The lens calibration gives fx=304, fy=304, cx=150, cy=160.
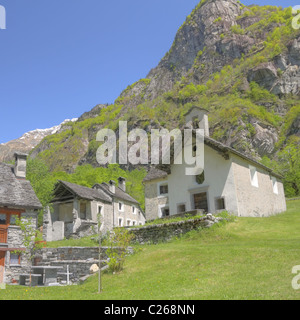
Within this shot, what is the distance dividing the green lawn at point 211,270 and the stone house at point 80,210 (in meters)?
14.0

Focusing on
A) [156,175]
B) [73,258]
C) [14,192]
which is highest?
[156,175]

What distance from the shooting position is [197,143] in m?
26.4

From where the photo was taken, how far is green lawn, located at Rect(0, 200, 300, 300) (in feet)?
31.0

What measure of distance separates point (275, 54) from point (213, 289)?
95928 mm

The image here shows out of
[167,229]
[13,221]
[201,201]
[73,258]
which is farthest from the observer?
[201,201]

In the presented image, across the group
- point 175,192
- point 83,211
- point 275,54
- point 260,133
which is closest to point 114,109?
point 275,54

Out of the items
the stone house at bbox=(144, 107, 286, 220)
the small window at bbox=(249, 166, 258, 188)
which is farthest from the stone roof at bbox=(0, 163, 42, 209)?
the small window at bbox=(249, 166, 258, 188)

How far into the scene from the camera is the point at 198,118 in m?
29.5

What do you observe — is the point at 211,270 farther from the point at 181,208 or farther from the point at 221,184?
the point at 181,208

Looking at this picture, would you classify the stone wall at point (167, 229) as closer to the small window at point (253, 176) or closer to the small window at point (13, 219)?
the small window at point (253, 176)

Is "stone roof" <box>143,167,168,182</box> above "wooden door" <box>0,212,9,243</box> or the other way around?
above

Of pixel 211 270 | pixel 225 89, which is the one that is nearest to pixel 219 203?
pixel 211 270

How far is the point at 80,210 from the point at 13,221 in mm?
14209

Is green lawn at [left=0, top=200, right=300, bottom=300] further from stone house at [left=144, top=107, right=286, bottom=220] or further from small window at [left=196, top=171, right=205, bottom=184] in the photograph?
small window at [left=196, top=171, right=205, bottom=184]
